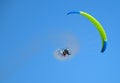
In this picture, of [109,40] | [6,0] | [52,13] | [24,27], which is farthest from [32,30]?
[109,40]

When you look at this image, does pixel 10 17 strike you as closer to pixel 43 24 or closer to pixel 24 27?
pixel 24 27

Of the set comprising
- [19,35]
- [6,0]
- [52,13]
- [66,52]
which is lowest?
[66,52]

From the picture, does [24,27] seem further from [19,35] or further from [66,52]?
[66,52]

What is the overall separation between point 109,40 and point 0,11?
148 centimetres

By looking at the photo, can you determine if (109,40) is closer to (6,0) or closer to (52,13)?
(52,13)

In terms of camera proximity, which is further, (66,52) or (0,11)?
(0,11)

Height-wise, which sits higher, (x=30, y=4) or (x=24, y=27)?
(x=30, y=4)

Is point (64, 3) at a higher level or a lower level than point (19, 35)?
higher

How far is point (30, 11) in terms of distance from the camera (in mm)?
3496

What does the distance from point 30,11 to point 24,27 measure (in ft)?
0.75

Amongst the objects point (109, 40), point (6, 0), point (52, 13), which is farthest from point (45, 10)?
point (109, 40)

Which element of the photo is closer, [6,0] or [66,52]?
[66,52]

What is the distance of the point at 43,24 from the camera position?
11.3 feet

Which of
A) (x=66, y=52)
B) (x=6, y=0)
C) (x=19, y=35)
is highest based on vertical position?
(x=6, y=0)
